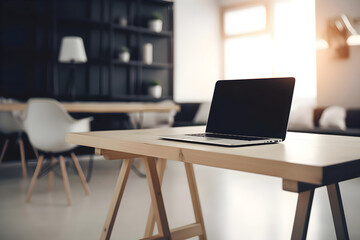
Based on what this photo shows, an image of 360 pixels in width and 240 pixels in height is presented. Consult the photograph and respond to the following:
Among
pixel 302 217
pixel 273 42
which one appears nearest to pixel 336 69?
pixel 273 42

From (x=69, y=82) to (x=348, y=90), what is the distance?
4.05 meters

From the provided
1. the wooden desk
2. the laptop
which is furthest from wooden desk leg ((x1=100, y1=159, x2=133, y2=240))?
the laptop

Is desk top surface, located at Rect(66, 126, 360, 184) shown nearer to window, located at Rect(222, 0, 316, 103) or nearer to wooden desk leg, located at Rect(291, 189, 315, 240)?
wooden desk leg, located at Rect(291, 189, 315, 240)

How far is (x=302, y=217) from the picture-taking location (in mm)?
906

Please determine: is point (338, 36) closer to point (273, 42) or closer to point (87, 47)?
point (273, 42)

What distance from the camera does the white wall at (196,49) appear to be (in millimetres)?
6824

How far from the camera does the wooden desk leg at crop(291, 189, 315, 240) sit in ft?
2.93

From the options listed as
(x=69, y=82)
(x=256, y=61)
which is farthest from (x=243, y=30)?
(x=69, y=82)

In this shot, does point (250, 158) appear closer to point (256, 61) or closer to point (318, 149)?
point (318, 149)

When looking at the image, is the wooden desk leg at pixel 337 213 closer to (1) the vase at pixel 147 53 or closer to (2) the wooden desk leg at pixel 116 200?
(2) the wooden desk leg at pixel 116 200

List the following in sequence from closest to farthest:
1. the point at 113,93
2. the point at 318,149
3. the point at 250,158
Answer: the point at 250,158 → the point at 318,149 → the point at 113,93

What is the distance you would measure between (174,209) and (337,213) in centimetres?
159

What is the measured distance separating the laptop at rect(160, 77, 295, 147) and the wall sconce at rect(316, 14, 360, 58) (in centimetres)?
444

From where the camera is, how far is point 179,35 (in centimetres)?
681
